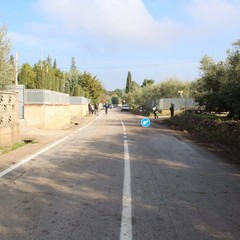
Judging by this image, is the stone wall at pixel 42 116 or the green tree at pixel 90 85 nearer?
the stone wall at pixel 42 116

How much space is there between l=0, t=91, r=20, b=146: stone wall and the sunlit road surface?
3.11 metres

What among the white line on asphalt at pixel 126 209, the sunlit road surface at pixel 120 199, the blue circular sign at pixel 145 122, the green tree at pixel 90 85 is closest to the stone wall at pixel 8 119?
the sunlit road surface at pixel 120 199

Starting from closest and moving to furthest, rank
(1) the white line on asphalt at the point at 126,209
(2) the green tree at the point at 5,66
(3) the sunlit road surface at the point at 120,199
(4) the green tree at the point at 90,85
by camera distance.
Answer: (1) the white line on asphalt at the point at 126,209 < (3) the sunlit road surface at the point at 120,199 < (2) the green tree at the point at 5,66 < (4) the green tree at the point at 90,85

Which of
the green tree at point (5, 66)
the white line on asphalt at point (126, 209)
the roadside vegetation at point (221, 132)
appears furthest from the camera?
the green tree at point (5, 66)

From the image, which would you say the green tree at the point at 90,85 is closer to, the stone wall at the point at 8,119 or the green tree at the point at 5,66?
the green tree at the point at 5,66

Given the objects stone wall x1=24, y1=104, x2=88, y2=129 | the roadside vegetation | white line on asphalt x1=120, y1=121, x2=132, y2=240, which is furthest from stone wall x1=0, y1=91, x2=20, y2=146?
stone wall x1=24, y1=104, x2=88, y2=129

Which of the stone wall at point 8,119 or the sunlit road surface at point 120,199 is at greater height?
the stone wall at point 8,119

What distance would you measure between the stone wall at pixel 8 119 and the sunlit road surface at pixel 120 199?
Answer: 3.11 meters

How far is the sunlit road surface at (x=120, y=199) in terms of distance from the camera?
5.29 m

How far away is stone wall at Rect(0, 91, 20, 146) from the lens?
14.6 metres

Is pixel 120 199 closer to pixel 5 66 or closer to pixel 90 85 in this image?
pixel 5 66

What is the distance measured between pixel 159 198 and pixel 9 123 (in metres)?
9.65

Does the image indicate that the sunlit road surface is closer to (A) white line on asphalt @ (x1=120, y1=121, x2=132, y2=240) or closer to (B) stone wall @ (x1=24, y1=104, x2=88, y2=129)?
(A) white line on asphalt @ (x1=120, y1=121, x2=132, y2=240)

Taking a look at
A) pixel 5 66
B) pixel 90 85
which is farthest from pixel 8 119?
pixel 90 85
